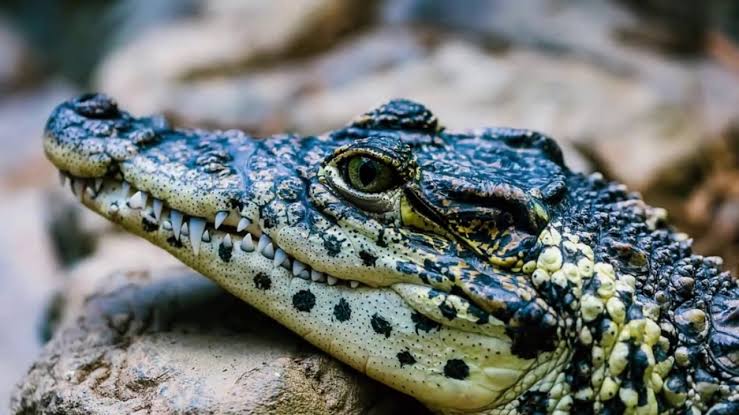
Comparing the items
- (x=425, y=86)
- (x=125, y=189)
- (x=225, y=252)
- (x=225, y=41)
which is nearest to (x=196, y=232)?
(x=225, y=252)

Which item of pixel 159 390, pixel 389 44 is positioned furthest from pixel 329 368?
pixel 389 44

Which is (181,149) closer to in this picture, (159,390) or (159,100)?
(159,390)

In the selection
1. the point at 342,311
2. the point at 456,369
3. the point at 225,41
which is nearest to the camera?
the point at 456,369

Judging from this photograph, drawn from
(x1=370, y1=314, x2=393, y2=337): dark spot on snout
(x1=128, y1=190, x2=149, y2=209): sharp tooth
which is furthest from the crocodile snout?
(x1=370, y1=314, x2=393, y2=337): dark spot on snout

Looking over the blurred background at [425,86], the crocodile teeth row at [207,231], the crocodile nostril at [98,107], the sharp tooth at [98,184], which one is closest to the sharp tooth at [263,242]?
the crocodile teeth row at [207,231]

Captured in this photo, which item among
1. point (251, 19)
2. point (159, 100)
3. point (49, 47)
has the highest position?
point (251, 19)

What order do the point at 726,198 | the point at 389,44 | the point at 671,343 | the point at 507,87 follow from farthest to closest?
the point at 389,44 < the point at 507,87 < the point at 726,198 < the point at 671,343

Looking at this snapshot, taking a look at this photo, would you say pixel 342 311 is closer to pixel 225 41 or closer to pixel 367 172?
pixel 367 172

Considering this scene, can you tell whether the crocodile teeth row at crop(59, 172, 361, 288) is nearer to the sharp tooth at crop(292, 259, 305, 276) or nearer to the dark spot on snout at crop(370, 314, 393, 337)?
the sharp tooth at crop(292, 259, 305, 276)
